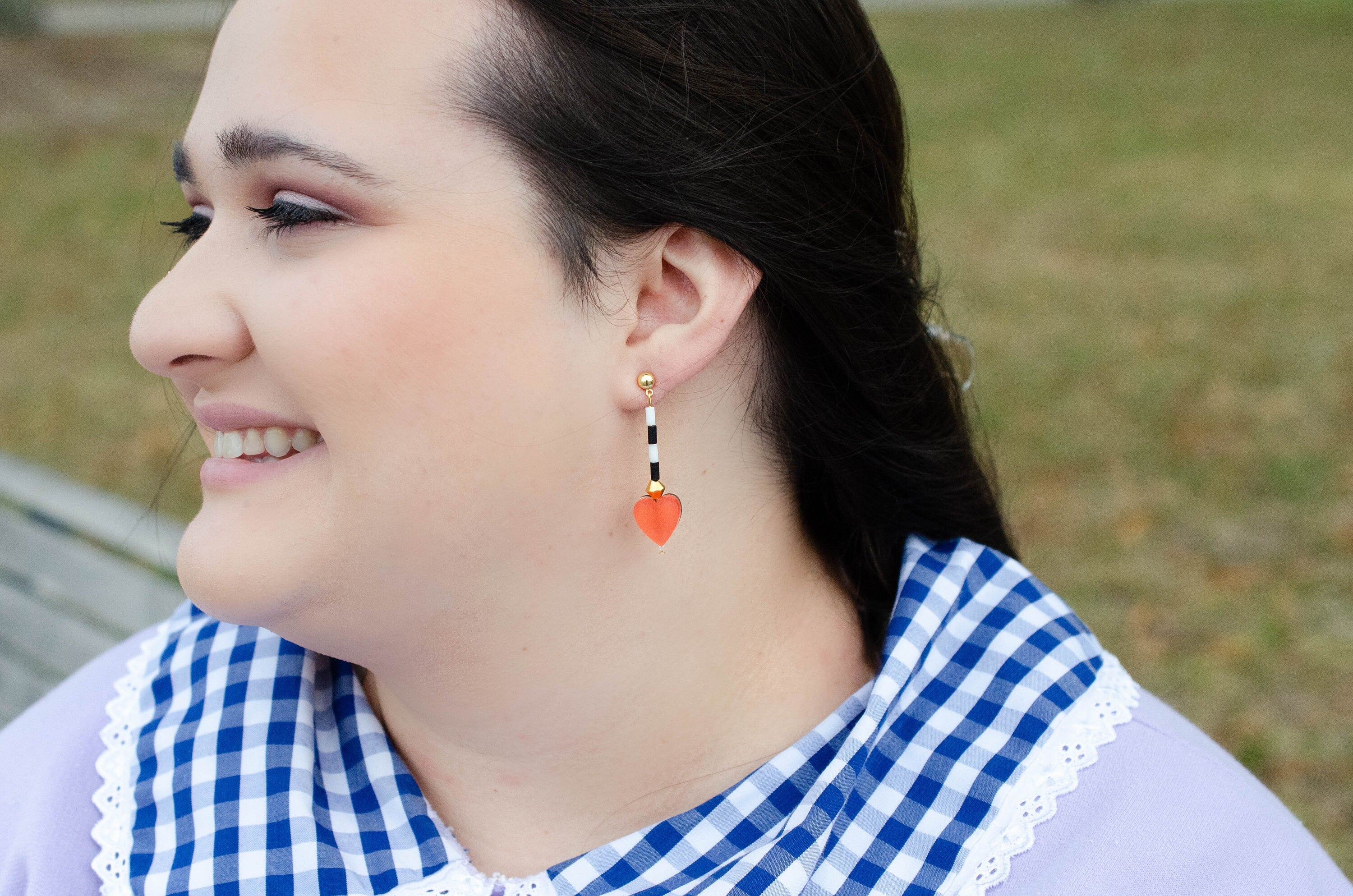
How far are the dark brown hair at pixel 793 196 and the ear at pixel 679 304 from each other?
0.03 m

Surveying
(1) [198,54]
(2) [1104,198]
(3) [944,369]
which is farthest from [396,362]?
(1) [198,54]

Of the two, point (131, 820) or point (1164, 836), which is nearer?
point (1164, 836)

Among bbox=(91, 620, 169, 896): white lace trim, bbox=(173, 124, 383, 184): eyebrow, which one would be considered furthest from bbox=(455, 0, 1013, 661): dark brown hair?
bbox=(91, 620, 169, 896): white lace trim

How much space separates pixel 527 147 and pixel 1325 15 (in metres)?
19.1

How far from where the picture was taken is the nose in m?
1.45

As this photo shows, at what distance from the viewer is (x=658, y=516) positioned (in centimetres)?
155

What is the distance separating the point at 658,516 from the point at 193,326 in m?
0.61

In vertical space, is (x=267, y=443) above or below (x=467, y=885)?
above

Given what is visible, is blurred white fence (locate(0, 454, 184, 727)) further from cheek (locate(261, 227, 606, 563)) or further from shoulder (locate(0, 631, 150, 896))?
cheek (locate(261, 227, 606, 563))

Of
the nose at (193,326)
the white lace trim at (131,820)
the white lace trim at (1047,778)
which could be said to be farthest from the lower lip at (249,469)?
the white lace trim at (1047,778)

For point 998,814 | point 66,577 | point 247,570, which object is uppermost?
point 247,570

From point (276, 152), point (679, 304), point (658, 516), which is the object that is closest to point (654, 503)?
point (658, 516)

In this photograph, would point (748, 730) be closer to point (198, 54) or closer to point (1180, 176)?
point (1180, 176)

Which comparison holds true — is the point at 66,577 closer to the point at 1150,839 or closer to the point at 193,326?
the point at 193,326
